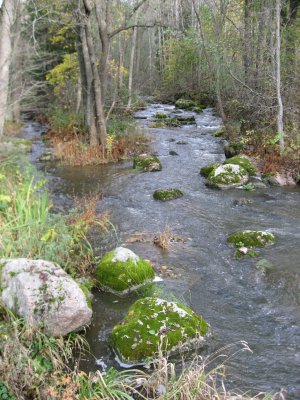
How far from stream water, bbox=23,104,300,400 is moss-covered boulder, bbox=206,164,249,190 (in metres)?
0.31

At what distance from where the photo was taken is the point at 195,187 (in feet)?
35.4

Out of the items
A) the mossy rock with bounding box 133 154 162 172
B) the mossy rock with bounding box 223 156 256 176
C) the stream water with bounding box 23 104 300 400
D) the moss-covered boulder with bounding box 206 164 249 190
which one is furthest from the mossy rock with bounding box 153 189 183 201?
the mossy rock with bounding box 133 154 162 172

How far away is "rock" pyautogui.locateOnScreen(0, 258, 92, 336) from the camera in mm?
4414

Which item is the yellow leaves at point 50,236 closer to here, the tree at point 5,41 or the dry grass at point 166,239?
the dry grass at point 166,239

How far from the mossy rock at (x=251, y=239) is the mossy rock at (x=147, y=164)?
533cm

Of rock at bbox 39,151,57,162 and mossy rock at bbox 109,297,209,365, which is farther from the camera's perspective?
rock at bbox 39,151,57,162

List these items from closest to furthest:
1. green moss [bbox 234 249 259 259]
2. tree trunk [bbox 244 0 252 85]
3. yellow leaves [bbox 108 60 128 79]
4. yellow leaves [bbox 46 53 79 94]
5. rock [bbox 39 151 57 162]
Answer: green moss [bbox 234 249 259 259] < tree trunk [bbox 244 0 252 85] < rock [bbox 39 151 57 162] < yellow leaves [bbox 46 53 79 94] < yellow leaves [bbox 108 60 128 79]

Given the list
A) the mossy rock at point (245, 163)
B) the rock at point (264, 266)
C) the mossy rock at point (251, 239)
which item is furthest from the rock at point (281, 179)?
the rock at point (264, 266)

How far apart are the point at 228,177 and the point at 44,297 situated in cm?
714

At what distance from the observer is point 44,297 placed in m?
4.52

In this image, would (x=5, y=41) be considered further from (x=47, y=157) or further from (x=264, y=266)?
(x=264, y=266)

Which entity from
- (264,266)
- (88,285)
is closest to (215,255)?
(264,266)

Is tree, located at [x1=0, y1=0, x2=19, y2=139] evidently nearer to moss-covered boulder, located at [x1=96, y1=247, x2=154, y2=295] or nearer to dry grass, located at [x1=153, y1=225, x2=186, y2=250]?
dry grass, located at [x1=153, y1=225, x2=186, y2=250]

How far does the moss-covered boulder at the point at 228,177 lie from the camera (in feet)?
34.8
